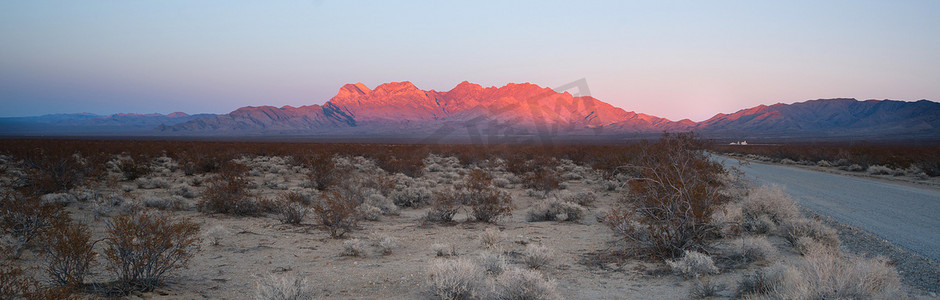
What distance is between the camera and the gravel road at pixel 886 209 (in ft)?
24.3

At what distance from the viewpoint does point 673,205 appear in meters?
6.31

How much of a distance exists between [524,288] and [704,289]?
2.18 meters

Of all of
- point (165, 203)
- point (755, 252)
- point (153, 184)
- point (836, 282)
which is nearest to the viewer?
point (836, 282)

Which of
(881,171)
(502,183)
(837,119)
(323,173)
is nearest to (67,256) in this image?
(323,173)

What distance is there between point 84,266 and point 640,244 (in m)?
7.38

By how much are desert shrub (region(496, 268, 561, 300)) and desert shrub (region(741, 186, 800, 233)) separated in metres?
5.73

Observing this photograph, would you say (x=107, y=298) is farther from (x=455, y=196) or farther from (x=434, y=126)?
(x=434, y=126)

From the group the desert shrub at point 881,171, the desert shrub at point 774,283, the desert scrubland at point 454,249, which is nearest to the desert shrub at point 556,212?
the desert scrubland at point 454,249

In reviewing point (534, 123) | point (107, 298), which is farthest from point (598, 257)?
point (534, 123)

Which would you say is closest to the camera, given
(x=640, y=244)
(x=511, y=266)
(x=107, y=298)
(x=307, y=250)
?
(x=107, y=298)

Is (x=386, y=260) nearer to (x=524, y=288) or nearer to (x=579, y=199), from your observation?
(x=524, y=288)

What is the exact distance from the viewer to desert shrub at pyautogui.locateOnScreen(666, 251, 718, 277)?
5.52 m

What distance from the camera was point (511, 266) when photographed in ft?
19.7

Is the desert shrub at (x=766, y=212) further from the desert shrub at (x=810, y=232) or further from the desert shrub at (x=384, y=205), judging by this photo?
the desert shrub at (x=384, y=205)
